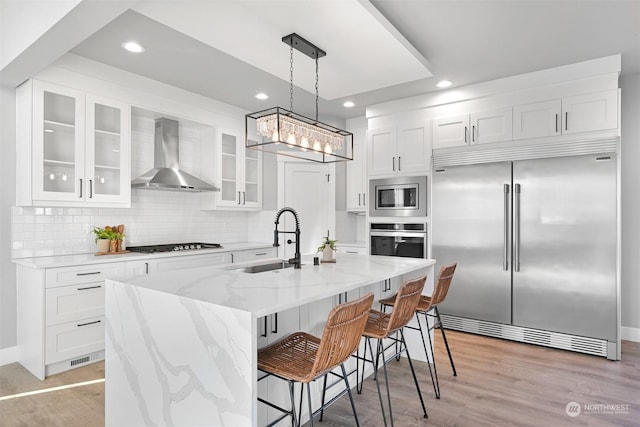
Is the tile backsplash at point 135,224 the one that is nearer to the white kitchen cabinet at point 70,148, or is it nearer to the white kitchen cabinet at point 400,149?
the white kitchen cabinet at point 70,148

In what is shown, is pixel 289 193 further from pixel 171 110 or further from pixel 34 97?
pixel 34 97

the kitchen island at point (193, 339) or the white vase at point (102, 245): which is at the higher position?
the white vase at point (102, 245)

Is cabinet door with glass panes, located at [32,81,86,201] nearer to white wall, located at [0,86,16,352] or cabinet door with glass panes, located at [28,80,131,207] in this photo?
cabinet door with glass panes, located at [28,80,131,207]

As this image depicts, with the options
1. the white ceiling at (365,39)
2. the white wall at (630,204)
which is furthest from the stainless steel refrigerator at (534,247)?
the white ceiling at (365,39)

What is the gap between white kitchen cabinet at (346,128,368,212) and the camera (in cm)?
543

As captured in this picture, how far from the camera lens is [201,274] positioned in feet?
7.49

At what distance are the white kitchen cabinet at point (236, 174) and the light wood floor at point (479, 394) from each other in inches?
92.2

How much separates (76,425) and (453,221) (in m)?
3.65

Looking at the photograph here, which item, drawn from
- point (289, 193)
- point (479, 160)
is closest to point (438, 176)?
point (479, 160)

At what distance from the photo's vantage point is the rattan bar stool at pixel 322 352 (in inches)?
64.1

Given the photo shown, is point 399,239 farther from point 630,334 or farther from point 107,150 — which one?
point 107,150

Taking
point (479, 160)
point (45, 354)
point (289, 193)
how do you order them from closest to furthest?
point (45, 354), point (479, 160), point (289, 193)

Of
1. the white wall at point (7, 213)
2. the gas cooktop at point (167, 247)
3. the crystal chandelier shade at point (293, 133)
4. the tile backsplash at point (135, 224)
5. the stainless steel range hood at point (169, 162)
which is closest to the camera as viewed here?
the crystal chandelier shade at point (293, 133)

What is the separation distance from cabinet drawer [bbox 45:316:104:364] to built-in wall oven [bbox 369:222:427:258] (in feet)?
9.76
